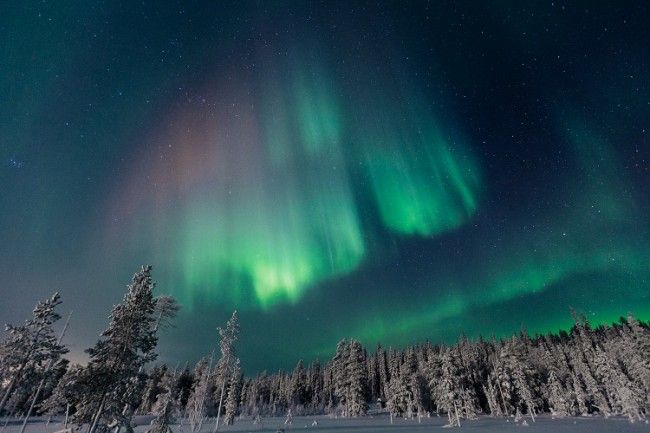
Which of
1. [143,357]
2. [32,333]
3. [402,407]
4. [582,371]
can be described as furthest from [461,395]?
[32,333]

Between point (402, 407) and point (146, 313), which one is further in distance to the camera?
point (402, 407)

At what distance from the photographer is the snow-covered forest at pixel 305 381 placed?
27672 mm

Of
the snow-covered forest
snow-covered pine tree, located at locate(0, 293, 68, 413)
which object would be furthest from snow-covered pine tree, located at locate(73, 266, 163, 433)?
snow-covered pine tree, located at locate(0, 293, 68, 413)

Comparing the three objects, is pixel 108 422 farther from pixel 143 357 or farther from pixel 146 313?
pixel 146 313

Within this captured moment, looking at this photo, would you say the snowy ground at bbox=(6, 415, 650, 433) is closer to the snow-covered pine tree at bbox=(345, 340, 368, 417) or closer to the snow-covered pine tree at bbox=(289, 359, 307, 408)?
the snow-covered pine tree at bbox=(345, 340, 368, 417)

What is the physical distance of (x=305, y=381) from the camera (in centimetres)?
14725

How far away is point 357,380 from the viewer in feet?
255

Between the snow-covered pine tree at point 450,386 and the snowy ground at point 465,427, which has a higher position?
the snow-covered pine tree at point 450,386

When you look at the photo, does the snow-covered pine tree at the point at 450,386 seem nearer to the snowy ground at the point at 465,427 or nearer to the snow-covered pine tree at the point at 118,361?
the snowy ground at the point at 465,427

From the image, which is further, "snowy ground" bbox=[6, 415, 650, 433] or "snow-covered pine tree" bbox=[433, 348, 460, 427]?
"snow-covered pine tree" bbox=[433, 348, 460, 427]

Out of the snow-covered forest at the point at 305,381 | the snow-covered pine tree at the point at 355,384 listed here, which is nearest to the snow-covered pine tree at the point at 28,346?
the snow-covered forest at the point at 305,381

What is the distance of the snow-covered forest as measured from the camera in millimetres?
27672

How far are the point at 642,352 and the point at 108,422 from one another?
106261 millimetres

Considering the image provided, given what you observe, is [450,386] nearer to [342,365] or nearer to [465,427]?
[465,427]
